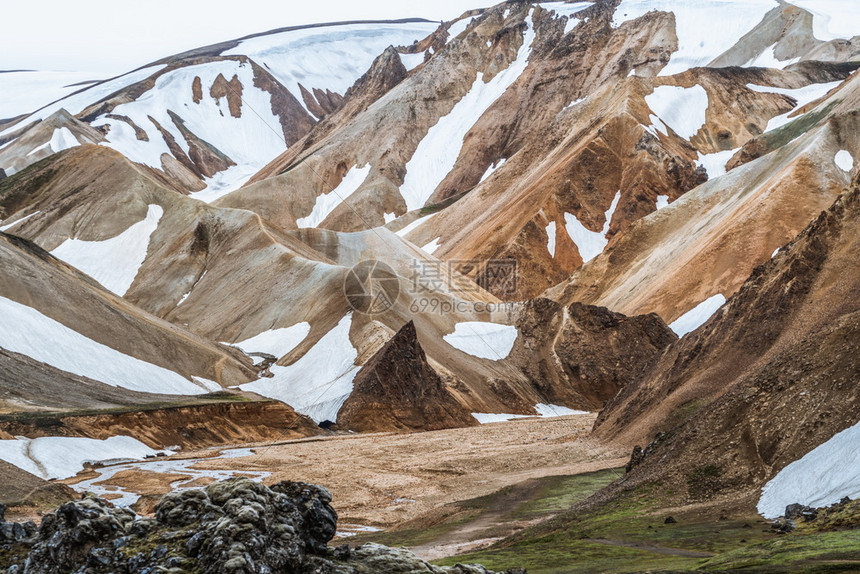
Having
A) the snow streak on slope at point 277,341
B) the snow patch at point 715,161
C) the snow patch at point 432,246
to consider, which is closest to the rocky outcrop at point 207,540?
the snow streak on slope at point 277,341

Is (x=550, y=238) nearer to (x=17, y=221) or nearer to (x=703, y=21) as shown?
(x=17, y=221)

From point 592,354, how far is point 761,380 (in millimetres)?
50684

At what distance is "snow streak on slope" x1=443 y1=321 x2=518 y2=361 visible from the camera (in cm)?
7750

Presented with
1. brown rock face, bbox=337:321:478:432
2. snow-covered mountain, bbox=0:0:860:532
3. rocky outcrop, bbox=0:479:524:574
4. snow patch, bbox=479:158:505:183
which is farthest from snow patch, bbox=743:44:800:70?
rocky outcrop, bbox=0:479:524:574

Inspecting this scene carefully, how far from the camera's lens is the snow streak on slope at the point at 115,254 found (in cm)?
9654

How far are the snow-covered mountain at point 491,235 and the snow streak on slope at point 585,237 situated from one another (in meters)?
0.37

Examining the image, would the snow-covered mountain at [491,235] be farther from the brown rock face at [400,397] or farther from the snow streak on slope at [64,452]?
the snow streak on slope at [64,452]

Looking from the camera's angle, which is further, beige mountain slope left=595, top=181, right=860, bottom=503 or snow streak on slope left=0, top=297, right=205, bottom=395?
snow streak on slope left=0, top=297, right=205, bottom=395

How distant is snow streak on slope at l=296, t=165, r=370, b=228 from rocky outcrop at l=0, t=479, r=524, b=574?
138137mm

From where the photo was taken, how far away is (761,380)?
25891 millimetres

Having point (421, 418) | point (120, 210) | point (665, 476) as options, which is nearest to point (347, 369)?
point (421, 418)

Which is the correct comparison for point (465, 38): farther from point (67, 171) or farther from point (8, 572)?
point (8, 572)

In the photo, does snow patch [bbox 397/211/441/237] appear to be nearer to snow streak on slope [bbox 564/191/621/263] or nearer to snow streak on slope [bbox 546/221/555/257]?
snow streak on slope [bbox 546/221/555/257]

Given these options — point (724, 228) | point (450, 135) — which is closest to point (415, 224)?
point (450, 135)
